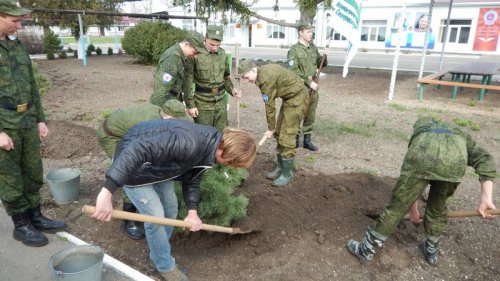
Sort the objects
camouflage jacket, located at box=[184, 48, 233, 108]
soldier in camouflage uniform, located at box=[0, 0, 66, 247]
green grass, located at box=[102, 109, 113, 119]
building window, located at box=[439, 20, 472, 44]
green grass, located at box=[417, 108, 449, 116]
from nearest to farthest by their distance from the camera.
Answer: soldier in camouflage uniform, located at box=[0, 0, 66, 247], camouflage jacket, located at box=[184, 48, 233, 108], green grass, located at box=[102, 109, 113, 119], green grass, located at box=[417, 108, 449, 116], building window, located at box=[439, 20, 472, 44]

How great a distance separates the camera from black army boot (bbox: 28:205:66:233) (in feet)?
10.7

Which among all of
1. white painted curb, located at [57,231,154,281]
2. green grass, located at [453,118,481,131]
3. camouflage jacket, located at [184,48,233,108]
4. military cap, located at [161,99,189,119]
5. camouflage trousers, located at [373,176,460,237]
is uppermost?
camouflage jacket, located at [184,48,233,108]

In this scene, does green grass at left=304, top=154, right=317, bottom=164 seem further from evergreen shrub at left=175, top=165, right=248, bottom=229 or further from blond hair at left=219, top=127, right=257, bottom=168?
blond hair at left=219, top=127, right=257, bottom=168

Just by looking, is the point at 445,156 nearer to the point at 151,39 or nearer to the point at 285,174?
the point at 285,174

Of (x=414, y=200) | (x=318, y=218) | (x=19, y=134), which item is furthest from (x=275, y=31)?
(x=414, y=200)

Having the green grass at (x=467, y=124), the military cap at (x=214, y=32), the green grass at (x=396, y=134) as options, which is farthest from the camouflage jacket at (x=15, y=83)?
the green grass at (x=467, y=124)

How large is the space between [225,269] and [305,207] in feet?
3.90

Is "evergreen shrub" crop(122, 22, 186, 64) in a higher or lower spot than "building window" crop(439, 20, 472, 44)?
lower

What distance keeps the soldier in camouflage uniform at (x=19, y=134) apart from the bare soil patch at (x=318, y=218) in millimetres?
407

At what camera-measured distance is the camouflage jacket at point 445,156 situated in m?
2.46

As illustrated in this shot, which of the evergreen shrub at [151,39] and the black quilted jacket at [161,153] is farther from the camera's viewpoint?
the evergreen shrub at [151,39]

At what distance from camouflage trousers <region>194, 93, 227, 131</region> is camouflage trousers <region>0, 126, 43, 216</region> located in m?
1.87

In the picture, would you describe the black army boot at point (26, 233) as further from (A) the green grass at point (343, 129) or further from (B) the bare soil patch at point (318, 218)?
(A) the green grass at point (343, 129)

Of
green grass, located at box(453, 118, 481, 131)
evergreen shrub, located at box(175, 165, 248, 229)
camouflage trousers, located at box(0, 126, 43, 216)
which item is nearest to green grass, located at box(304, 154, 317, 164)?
evergreen shrub, located at box(175, 165, 248, 229)
